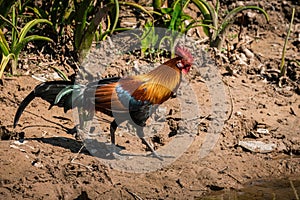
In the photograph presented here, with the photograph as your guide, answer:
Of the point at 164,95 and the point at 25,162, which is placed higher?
the point at 164,95

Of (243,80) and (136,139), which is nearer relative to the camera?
(136,139)

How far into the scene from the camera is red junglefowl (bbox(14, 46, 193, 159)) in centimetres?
582

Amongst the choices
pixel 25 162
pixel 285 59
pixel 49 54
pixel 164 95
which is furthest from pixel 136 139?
pixel 285 59

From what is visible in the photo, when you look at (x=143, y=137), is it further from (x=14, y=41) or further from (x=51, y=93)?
(x=14, y=41)

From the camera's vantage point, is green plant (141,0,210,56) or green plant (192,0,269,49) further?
green plant (192,0,269,49)

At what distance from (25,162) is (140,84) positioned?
1247mm

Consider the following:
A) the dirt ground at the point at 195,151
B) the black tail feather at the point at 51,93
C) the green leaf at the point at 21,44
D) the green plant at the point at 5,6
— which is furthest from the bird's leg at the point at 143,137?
the green plant at the point at 5,6

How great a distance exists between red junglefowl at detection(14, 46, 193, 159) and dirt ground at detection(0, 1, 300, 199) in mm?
372

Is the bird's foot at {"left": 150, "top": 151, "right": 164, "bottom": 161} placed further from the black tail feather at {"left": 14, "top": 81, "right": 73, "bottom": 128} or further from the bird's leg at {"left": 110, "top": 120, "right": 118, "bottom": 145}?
the black tail feather at {"left": 14, "top": 81, "right": 73, "bottom": 128}

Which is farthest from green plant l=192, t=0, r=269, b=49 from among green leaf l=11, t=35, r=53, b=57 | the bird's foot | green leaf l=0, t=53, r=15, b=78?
green leaf l=0, t=53, r=15, b=78

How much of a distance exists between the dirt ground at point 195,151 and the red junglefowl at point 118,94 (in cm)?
37

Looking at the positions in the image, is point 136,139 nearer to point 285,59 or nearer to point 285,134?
point 285,134

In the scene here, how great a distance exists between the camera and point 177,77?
20.2 feet

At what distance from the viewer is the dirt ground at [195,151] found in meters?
5.55
